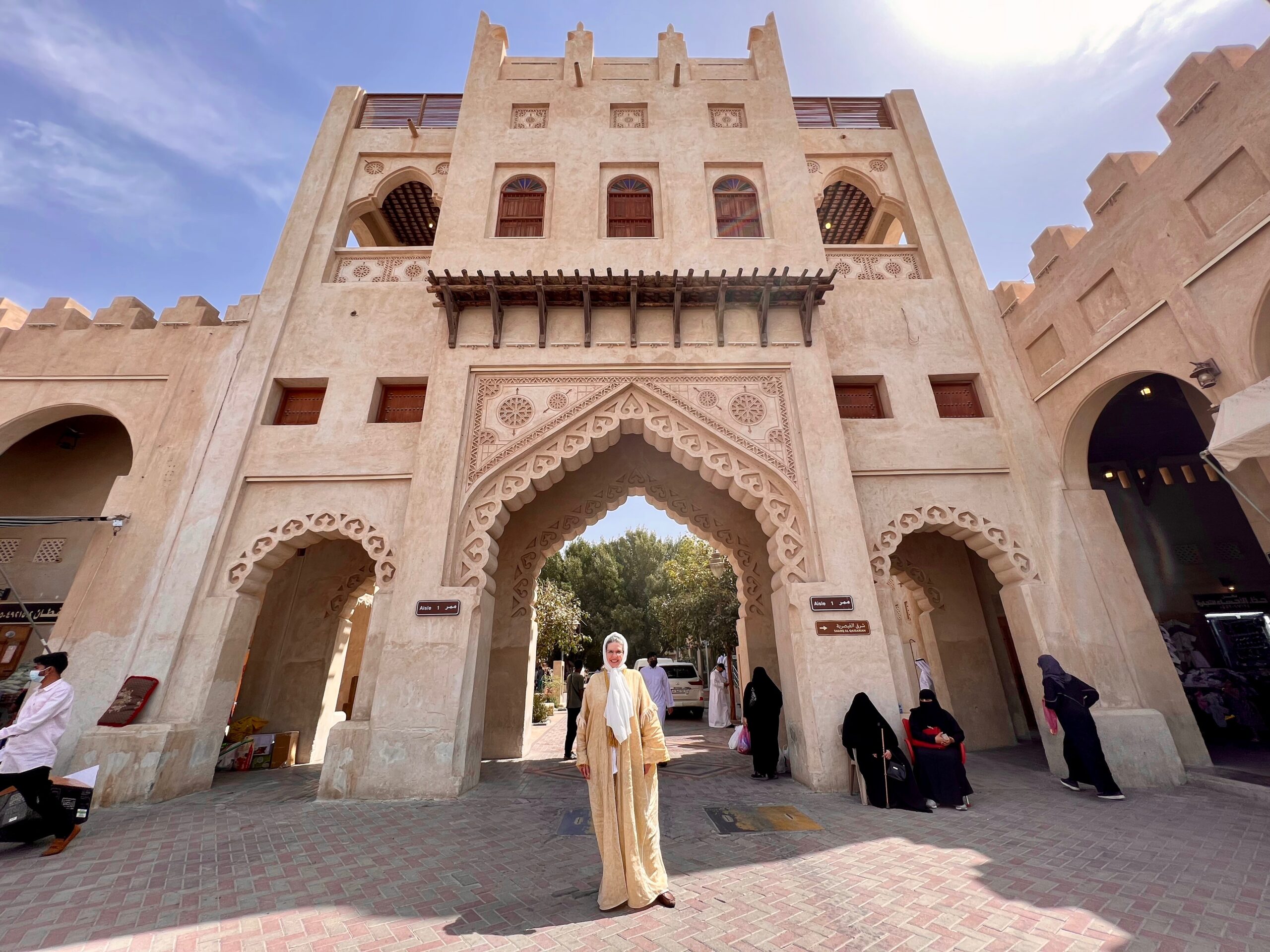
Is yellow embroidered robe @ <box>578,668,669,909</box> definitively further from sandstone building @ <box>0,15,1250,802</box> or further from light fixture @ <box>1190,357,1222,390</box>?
light fixture @ <box>1190,357,1222,390</box>

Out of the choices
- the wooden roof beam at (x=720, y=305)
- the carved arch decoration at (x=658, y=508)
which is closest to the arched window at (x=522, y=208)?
the wooden roof beam at (x=720, y=305)

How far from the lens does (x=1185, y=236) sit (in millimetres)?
5801

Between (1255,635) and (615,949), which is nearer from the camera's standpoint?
(615,949)

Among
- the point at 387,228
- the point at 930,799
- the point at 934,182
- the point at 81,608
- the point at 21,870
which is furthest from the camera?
the point at 387,228

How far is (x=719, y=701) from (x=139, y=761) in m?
11.1

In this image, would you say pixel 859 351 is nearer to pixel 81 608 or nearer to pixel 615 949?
pixel 615 949

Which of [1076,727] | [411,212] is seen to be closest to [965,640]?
[1076,727]

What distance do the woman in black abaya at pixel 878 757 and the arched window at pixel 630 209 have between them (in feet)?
25.9

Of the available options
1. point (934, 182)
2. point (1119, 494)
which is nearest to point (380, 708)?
point (934, 182)

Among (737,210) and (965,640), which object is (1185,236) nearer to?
(737,210)

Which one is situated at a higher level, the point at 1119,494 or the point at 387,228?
the point at 387,228

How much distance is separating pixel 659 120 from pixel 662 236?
3058 mm

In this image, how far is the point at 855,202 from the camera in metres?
11.3

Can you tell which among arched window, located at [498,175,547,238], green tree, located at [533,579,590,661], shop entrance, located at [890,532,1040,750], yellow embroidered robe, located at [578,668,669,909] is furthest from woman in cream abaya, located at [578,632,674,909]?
green tree, located at [533,579,590,661]
